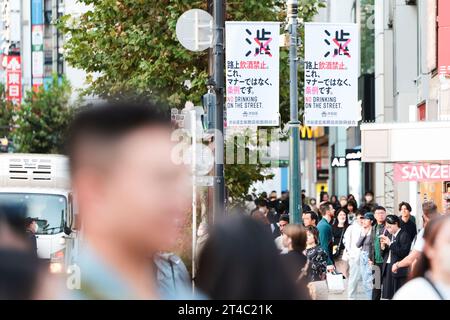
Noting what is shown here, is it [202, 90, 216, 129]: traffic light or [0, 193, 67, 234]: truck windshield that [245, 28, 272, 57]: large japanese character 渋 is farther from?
[0, 193, 67, 234]: truck windshield

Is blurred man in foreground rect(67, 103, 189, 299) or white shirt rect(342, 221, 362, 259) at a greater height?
blurred man in foreground rect(67, 103, 189, 299)

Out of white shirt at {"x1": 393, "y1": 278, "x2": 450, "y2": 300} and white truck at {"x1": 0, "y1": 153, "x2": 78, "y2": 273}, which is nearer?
white shirt at {"x1": 393, "y1": 278, "x2": 450, "y2": 300}

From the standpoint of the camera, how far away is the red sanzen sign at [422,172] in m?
21.4

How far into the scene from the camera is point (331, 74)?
2062 centimetres

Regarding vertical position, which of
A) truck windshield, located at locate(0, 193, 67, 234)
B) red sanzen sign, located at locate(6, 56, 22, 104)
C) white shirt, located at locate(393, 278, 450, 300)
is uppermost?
red sanzen sign, located at locate(6, 56, 22, 104)

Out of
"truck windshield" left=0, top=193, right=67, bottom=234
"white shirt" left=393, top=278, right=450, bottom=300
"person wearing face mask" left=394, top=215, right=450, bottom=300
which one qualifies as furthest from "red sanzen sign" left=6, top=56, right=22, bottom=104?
"white shirt" left=393, top=278, right=450, bottom=300

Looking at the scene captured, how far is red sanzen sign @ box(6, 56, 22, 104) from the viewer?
93.9 metres

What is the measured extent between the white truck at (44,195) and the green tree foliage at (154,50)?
5.03 m

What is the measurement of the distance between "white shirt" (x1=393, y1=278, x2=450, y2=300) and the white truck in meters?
14.7

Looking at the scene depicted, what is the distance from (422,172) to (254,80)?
3.51 metres

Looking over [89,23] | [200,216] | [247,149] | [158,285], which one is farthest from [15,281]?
[89,23]

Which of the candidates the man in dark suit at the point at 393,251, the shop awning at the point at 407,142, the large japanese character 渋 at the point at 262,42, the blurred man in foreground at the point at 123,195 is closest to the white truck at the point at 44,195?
the large japanese character 渋 at the point at 262,42

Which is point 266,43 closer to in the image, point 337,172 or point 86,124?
point 86,124
